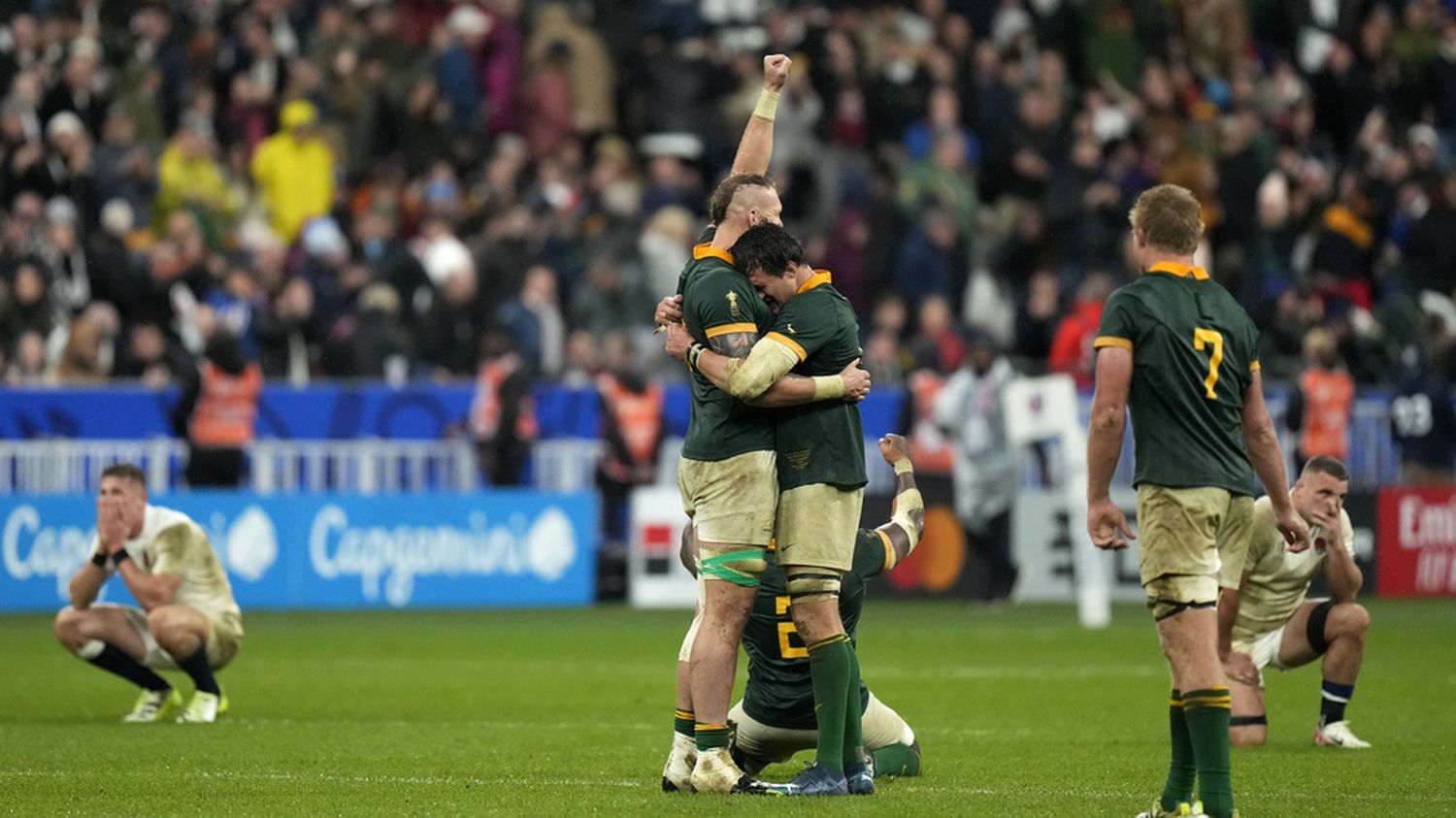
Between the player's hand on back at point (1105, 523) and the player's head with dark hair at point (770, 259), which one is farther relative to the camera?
the player's head with dark hair at point (770, 259)

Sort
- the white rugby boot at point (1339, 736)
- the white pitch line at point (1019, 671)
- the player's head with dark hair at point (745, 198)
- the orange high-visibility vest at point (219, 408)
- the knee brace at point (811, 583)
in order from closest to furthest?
the knee brace at point (811, 583)
the player's head with dark hair at point (745, 198)
the white rugby boot at point (1339, 736)
the white pitch line at point (1019, 671)
the orange high-visibility vest at point (219, 408)

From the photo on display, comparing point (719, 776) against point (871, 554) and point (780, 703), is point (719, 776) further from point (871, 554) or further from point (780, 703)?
point (871, 554)

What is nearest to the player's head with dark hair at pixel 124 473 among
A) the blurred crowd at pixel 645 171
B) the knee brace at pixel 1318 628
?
the knee brace at pixel 1318 628

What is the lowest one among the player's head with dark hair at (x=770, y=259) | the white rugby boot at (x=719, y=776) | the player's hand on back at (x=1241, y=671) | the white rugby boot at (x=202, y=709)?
the white rugby boot at (x=202, y=709)

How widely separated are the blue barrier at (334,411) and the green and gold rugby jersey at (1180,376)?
13474mm

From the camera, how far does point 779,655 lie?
31.6 ft

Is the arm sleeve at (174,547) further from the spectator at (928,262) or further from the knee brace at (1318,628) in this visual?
the spectator at (928,262)

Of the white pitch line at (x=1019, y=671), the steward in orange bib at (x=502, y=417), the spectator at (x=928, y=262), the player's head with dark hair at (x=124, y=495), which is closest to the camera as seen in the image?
the player's head with dark hair at (x=124, y=495)

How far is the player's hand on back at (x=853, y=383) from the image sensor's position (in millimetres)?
9203

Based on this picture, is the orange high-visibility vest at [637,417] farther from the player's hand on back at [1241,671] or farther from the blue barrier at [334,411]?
the player's hand on back at [1241,671]

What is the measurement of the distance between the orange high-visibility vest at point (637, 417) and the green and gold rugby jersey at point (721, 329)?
12.4m

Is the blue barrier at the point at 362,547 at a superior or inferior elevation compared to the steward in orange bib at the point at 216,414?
inferior

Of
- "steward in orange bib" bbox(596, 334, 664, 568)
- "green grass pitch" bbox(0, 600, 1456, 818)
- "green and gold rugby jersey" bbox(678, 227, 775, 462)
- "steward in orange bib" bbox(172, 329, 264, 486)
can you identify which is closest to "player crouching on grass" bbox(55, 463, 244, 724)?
"green grass pitch" bbox(0, 600, 1456, 818)

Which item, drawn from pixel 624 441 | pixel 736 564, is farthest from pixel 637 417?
pixel 736 564
